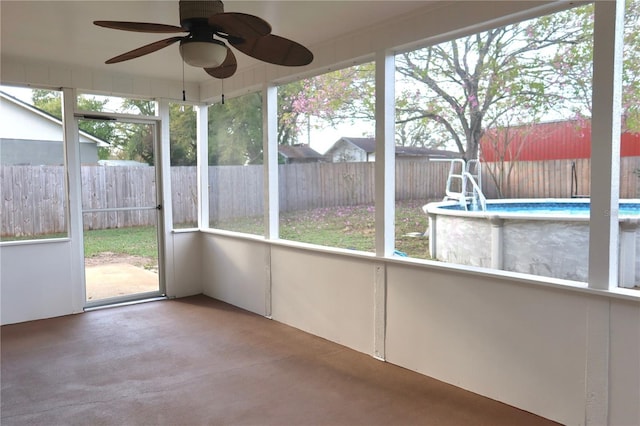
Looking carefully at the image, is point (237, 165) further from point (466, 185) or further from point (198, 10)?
point (198, 10)

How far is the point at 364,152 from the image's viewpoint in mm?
3629

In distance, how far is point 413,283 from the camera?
3.21m

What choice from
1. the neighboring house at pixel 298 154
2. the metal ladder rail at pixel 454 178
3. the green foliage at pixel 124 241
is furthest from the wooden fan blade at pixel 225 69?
the green foliage at pixel 124 241

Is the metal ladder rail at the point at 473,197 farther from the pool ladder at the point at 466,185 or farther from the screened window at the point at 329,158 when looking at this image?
the screened window at the point at 329,158

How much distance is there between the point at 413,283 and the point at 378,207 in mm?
620

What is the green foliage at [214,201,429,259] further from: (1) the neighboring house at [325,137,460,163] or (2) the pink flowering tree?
(2) the pink flowering tree

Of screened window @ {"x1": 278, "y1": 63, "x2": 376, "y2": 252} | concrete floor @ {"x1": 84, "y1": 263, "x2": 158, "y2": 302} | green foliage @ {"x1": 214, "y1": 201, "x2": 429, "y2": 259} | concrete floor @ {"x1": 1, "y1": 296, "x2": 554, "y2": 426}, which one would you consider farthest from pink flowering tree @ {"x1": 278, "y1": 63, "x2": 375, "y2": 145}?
concrete floor @ {"x1": 84, "y1": 263, "x2": 158, "y2": 302}

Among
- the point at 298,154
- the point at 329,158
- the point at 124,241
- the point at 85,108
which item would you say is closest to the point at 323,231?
the point at 329,158

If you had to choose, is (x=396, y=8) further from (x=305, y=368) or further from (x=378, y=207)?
(x=305, y=368)

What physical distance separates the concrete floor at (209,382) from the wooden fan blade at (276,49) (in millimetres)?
1959

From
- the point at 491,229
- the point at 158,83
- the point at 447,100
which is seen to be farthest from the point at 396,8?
the point at 158,83

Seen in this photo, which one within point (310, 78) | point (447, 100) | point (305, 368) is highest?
point (310, 78)

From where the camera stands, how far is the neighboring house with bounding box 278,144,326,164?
163 inches

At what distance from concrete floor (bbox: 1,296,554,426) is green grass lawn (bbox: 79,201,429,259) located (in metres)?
0.85
